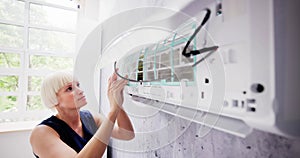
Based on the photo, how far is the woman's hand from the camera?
57 cm

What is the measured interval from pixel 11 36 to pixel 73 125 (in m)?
1.97

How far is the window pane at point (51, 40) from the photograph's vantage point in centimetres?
255

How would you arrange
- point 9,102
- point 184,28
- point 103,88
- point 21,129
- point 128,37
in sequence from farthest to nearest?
point 9,102
point 21,129
point 103,88
point 128,37
point 184,28

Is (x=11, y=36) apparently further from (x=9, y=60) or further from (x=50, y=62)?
(x=50, y=62)

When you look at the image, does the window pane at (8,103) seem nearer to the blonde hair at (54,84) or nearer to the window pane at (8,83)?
the window pane at (8,83)

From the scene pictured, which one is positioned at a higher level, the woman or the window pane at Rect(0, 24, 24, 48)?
the window pane at Rect(0, 24, 24, 48)

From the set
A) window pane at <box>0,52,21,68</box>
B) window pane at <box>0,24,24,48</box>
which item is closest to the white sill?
window pane at <box>0,52,21,68</box>

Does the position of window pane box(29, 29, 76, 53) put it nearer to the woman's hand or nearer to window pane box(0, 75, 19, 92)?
window pane box(0, 75, 19, 92)

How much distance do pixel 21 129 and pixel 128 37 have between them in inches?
90.0

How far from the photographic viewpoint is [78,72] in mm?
535

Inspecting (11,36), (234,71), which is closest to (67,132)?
(234,71)

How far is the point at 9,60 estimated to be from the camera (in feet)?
7.88

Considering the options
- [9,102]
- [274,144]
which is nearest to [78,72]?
[274,144]

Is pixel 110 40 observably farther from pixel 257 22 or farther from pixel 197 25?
pixel 257 22
